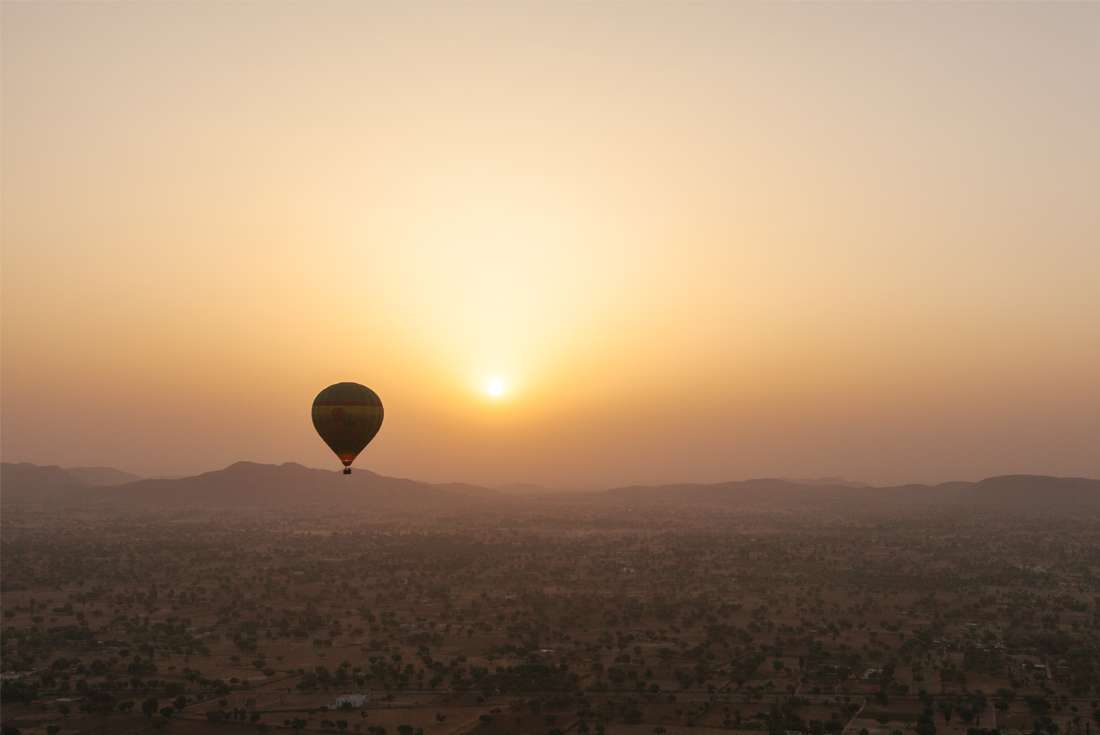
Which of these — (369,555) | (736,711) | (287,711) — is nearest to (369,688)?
(287,711)

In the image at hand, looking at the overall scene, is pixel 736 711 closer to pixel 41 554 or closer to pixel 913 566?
pixel 913 566

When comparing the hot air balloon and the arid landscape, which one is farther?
the hot air balloon

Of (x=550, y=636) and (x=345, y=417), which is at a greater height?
(x=345, y=417)

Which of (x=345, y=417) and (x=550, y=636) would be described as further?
(x=550, y=636)

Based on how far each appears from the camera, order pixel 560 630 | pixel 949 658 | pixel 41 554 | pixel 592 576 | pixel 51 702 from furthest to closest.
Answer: pixel 41 554 → pixel 592 576 → pixel 560 630 → pixel 949 658 → pixel 51 702

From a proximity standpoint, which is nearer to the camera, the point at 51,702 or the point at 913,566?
the point at 51,702
